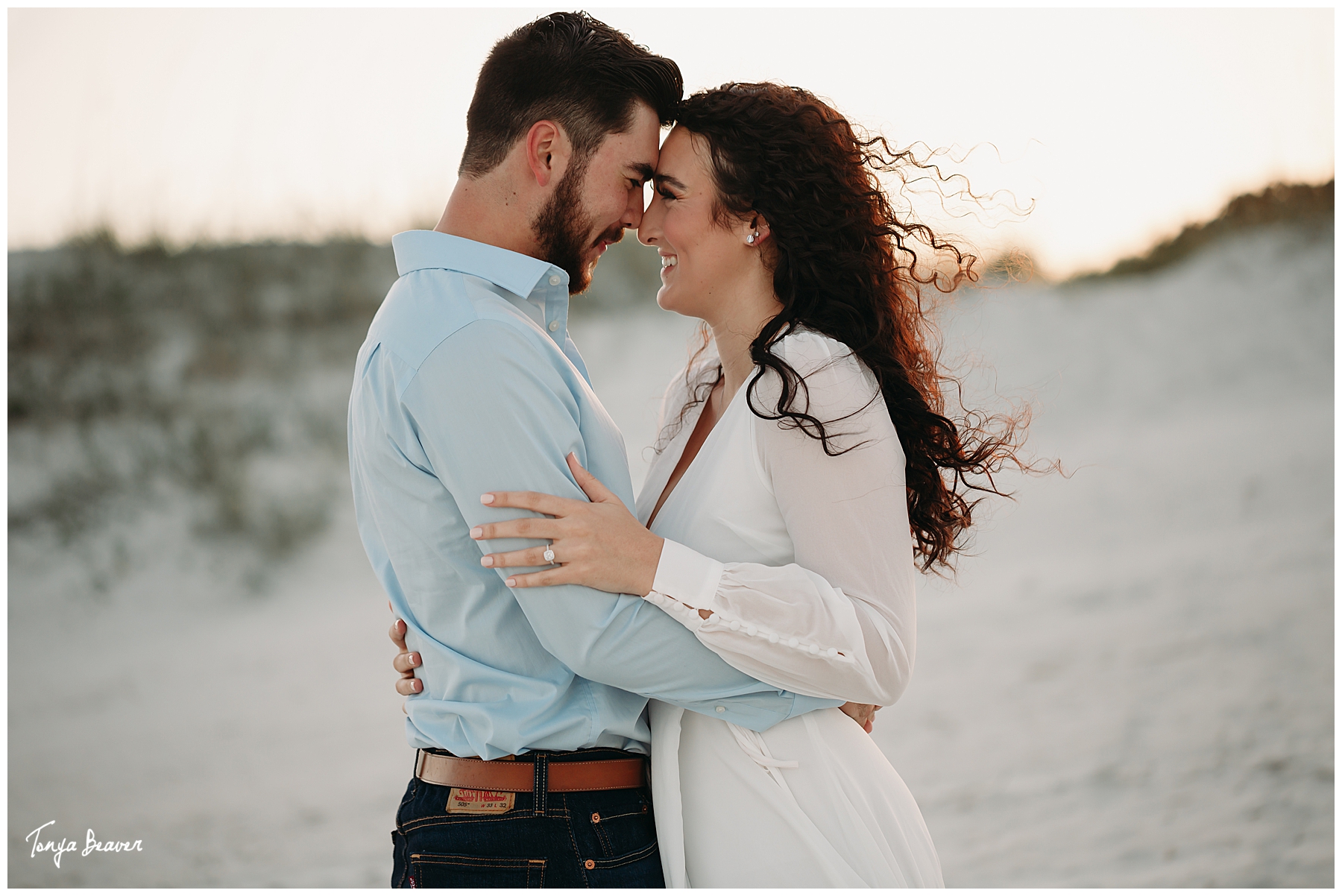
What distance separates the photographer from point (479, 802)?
4.68 feet

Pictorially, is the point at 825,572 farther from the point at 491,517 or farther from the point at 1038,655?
the point at 1038,655

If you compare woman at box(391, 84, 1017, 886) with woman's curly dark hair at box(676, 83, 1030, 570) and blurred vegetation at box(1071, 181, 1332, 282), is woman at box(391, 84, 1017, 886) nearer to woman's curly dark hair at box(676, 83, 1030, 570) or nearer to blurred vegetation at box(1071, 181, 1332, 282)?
woman's curly dark hair at box(676, 83, 1030, 570)

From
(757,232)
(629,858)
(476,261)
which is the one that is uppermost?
(757,232)

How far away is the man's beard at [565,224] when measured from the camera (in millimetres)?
1645

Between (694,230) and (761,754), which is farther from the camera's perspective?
(694,230)

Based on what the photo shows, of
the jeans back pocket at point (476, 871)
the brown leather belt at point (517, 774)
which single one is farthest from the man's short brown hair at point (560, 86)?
the jeans back pocket at point (476, 871)

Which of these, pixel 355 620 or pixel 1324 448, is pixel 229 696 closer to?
pixel 355 620

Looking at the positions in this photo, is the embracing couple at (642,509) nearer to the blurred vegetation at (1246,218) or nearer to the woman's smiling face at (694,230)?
the woman's smiling face at (694,230)

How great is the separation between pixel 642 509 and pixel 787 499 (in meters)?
0.41

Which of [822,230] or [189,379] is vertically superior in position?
[189,379]

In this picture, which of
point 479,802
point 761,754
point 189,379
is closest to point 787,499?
point 761,754

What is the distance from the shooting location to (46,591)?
22.4ft

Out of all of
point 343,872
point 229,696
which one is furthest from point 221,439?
point 343,872
